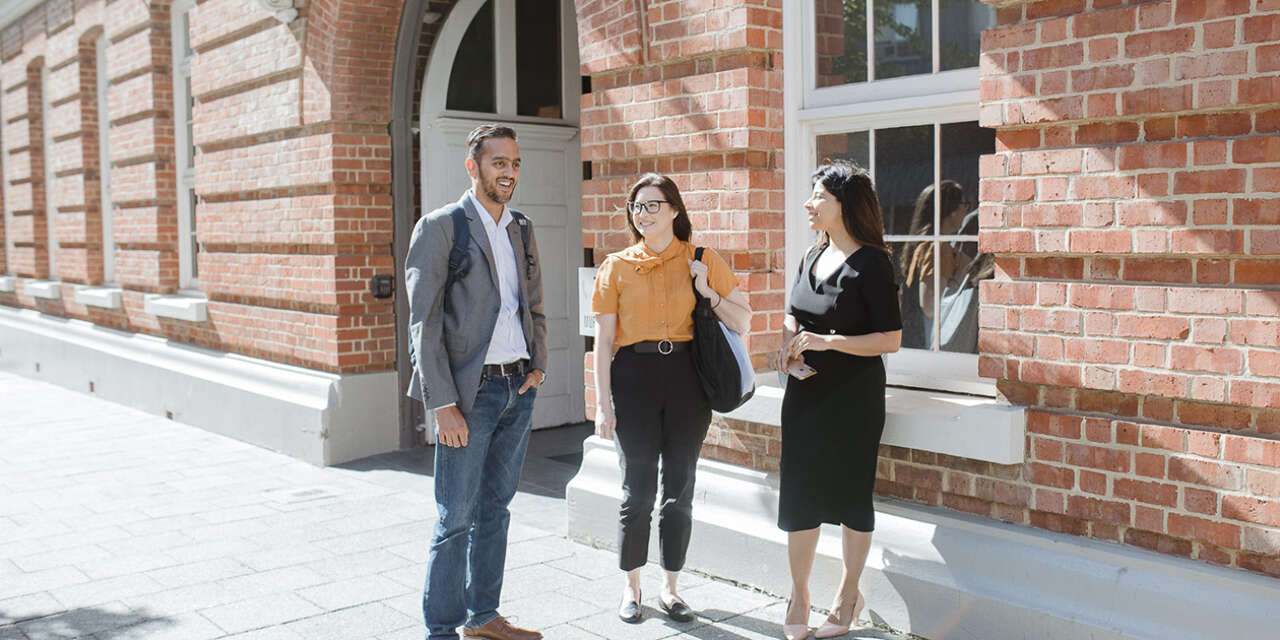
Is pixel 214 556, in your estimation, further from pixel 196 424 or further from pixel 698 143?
pixel 196 424

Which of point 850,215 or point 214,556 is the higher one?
point 850,215

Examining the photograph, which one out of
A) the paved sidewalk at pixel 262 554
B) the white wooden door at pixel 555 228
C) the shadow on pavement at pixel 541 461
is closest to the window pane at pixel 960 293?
the paved sidewalk at pixel 262 554

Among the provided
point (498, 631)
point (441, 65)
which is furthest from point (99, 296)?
point (498, 631)

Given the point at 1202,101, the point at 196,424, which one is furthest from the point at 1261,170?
the point at 196,424

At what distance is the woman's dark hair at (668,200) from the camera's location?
4430 millimetres

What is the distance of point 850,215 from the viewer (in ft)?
13.8

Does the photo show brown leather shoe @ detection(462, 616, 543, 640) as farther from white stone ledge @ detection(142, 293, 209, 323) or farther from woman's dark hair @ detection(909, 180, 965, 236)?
white stone ledge @ detection(142, 293, 209, 323)

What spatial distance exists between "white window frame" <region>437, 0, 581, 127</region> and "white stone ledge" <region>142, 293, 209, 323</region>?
3.00 meters

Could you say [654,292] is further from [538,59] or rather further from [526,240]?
[538,59]

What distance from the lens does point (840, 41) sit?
16.5 ft

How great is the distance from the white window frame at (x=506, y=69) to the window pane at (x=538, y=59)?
0.05 m

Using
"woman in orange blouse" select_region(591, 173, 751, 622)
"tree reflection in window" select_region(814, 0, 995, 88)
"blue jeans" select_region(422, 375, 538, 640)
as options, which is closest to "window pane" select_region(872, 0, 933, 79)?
"tree reflection in window" select_region(814, 0, 995, 88)

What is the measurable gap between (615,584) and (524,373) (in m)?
1.34

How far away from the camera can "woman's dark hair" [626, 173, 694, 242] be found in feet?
14.5
